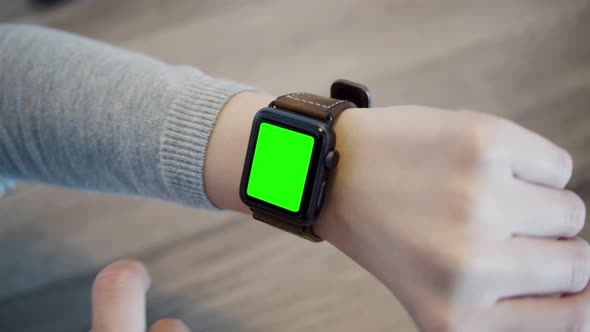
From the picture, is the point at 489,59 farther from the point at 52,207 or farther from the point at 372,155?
the point at 52,207

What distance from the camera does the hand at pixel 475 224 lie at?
0.40 metres

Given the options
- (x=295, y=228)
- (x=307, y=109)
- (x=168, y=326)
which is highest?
(x=307, y=109)

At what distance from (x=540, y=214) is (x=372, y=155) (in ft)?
0.50

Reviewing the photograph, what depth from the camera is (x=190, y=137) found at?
1.76ft

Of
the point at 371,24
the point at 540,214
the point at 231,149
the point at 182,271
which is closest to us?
the point at 540,214

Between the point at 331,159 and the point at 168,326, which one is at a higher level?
the point at 331,159

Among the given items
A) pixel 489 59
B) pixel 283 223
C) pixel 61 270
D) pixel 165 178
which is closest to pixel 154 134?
pixel 165 178

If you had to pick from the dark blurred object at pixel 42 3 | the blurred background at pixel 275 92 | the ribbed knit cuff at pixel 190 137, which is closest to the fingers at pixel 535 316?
the blurred background at pixel 275 92

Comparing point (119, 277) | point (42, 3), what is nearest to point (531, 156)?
point (119, 277)

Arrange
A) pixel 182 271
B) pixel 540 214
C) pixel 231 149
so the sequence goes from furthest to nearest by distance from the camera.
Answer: pixel 182 271 → pixel 231 149 → pixel 540 214

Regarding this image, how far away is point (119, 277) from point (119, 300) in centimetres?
3

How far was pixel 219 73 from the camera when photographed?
827 mm

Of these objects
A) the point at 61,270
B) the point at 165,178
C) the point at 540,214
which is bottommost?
the point at 61,270

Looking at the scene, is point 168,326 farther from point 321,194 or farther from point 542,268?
point 542,268
